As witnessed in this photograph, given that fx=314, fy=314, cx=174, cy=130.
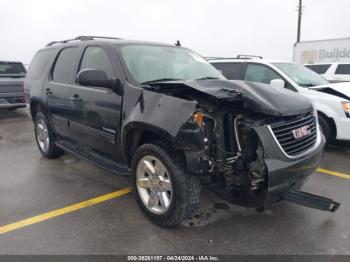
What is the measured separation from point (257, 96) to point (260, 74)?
12.5 feet

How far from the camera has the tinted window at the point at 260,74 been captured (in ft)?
20.2

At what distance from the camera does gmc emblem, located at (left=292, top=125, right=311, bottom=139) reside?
293cm

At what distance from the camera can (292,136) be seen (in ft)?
9.48

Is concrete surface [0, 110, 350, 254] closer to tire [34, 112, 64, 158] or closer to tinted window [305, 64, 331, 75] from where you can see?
tire [34, 112, 64, 158]

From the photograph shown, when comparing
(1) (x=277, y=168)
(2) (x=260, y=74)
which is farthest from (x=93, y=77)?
(2) (x=260, y=74)

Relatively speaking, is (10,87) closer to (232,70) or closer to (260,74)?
(232,70)

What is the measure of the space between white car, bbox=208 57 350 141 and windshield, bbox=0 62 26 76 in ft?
23.3

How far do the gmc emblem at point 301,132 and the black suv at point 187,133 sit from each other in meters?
0.01

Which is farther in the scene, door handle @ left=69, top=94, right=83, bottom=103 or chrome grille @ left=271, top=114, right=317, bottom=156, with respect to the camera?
door handle @ left=69, top=94, right=83, bottom=103

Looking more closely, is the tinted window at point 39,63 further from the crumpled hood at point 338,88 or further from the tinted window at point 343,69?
the tinted window at point 343,69

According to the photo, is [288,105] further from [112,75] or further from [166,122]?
[112,75]

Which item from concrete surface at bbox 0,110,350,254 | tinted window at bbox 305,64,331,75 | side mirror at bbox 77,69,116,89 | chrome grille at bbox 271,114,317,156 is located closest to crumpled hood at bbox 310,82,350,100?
concrete surface at bbox 0,110,350,254

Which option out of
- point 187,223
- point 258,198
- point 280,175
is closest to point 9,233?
point 187,223

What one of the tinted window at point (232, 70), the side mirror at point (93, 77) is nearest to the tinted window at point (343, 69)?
the tinted window at point (232, 70)
